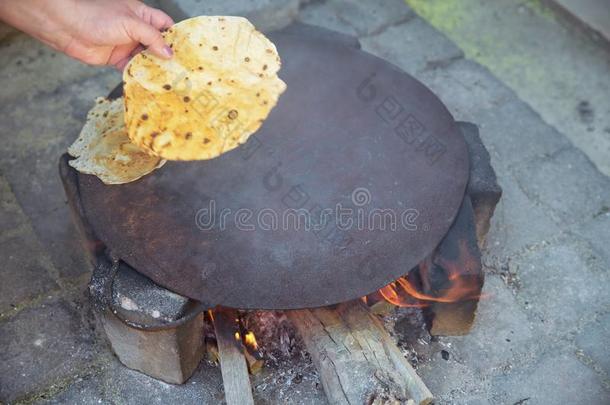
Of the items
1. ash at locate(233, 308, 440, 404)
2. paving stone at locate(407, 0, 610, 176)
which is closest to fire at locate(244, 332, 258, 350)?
ash at locate(233, 308, 440, 404)

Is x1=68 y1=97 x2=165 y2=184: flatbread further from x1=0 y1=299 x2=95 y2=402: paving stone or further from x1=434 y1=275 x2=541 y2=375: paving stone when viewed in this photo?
x1=434 y1=275 x2=541 y2=375: paving stone

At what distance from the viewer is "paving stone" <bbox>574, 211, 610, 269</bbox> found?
165 inches

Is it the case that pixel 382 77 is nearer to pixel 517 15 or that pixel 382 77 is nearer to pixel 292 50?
pixel 292 50

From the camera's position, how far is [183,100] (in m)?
3.39

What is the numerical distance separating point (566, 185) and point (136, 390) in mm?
2978

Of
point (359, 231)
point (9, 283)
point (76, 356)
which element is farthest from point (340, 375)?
point (9, 283)

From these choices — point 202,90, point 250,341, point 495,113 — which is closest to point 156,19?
point 202,90

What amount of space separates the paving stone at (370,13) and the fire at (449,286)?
8.41 feet

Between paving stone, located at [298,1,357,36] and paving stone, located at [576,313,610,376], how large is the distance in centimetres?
282

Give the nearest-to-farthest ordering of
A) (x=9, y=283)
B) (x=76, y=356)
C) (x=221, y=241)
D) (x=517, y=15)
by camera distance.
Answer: (x=221, y=241) < (x=76, y=356) < (x=9, y=283) < (x=517, y=15)

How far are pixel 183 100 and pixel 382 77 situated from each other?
1.24 m

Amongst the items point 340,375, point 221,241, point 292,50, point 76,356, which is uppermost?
point 292,50

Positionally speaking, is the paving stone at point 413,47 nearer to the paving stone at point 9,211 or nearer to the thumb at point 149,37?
the thumb at point 149,37

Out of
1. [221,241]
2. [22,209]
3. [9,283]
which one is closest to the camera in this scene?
[221,241]
